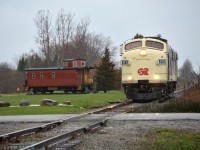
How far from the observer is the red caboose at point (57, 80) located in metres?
50.8

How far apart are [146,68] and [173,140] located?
16.1 meters

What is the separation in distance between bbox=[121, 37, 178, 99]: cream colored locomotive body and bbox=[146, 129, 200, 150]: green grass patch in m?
14.0

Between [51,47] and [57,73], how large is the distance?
2748cm

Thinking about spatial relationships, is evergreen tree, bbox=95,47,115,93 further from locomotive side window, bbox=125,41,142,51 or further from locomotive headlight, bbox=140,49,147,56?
locomotive headlight, bbox=140,49,147,56

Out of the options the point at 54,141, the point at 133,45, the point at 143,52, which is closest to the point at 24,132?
the point at 54,141

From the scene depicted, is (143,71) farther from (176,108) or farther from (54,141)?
(54,141)

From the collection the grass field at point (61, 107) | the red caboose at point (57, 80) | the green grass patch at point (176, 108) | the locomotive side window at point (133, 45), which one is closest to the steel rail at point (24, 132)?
the green grass patch at point (176, 108)

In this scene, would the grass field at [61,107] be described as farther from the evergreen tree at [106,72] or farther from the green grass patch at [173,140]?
the evergreen tree at [106,72]

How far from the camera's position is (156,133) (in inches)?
414

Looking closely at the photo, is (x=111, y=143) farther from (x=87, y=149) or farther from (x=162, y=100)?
(x=162, y=100)

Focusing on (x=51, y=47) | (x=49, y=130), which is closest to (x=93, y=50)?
(x=51, y=47)

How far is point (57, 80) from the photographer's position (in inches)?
2010

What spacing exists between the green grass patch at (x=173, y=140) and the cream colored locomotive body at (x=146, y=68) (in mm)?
14049

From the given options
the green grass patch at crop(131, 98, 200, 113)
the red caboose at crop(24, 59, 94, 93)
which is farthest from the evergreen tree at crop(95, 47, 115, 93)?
the green grass patch at crop(131, 98, 200, 113)
